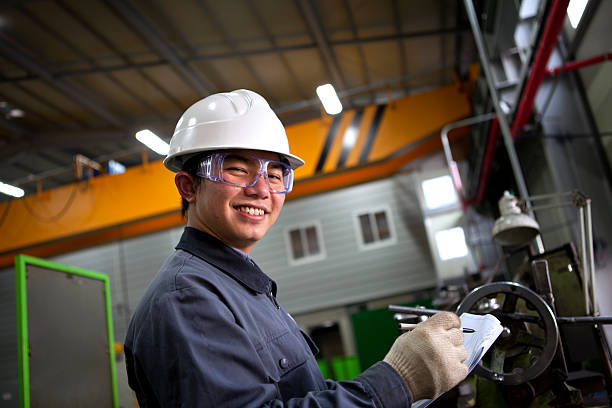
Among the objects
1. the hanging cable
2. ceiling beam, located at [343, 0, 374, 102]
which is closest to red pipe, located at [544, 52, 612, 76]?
ceiling beam, located at [343, 0, 374, 102]

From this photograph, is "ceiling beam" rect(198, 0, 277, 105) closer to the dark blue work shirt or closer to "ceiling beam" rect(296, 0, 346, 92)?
"ceiling beam" rect(296, 0, 346, 92)

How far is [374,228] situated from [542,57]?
4.79m

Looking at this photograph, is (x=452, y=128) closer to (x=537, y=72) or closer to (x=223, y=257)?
(x=537, y=72)

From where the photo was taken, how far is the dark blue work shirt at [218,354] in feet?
2.66

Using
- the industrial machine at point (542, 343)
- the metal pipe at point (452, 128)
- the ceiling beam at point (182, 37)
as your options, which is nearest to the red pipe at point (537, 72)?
the metal pipe at point (452, 128)

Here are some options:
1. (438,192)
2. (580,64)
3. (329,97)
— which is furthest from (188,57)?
(580,64)

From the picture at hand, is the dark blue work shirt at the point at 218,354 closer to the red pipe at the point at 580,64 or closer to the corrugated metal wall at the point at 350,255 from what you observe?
the red pipe at the point at 580,64

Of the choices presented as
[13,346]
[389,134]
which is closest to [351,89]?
[389,134]

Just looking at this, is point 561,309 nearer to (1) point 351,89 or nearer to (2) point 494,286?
(2) point 494,286

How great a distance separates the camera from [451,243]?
6.30 meters

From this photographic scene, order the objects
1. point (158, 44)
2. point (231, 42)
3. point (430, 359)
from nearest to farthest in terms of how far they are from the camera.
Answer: point (430, 359), point (158, 44), point (231, 42)

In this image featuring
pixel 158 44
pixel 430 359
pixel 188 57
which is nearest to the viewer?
pixel 430 359

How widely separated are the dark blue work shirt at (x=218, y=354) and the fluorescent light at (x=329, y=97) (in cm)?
410

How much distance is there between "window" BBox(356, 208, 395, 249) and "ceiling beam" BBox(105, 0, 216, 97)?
3227mm
